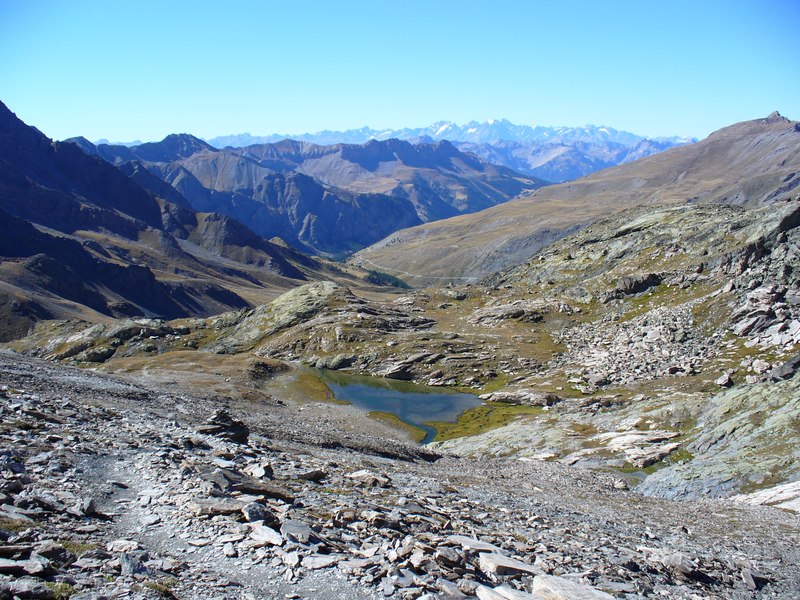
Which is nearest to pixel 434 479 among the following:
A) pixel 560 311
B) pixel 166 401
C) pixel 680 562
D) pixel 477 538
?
pixel 477 538

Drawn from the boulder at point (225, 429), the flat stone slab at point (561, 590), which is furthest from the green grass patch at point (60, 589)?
the boulder at point (225, 429)

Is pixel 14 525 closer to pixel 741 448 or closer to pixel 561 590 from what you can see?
pixel 561 590

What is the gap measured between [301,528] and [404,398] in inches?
4032

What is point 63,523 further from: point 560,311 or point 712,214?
point 712,214

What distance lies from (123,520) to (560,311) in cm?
15054

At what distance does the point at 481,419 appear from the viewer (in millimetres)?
104000

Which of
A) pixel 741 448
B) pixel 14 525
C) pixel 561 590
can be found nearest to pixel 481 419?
pixel 741 448

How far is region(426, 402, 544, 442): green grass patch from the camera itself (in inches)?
3825

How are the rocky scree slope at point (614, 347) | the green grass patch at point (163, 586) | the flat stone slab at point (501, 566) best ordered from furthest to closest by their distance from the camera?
1. the rocky scree slope at point (614, 347)
2. the flat stone slab at point (501, 566)
3. the green grass patch at point (163, 586)

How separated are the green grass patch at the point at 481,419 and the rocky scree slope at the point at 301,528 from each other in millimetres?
47691

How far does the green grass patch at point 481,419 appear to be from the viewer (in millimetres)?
97162

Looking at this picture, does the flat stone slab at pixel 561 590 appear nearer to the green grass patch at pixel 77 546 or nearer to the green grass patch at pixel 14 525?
the green grass patch at pixel 77 546

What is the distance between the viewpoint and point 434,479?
45.6 metres

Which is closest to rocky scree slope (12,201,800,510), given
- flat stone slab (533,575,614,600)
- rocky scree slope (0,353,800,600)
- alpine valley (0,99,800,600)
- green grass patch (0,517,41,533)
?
alpine valley (0,99,800,600)
